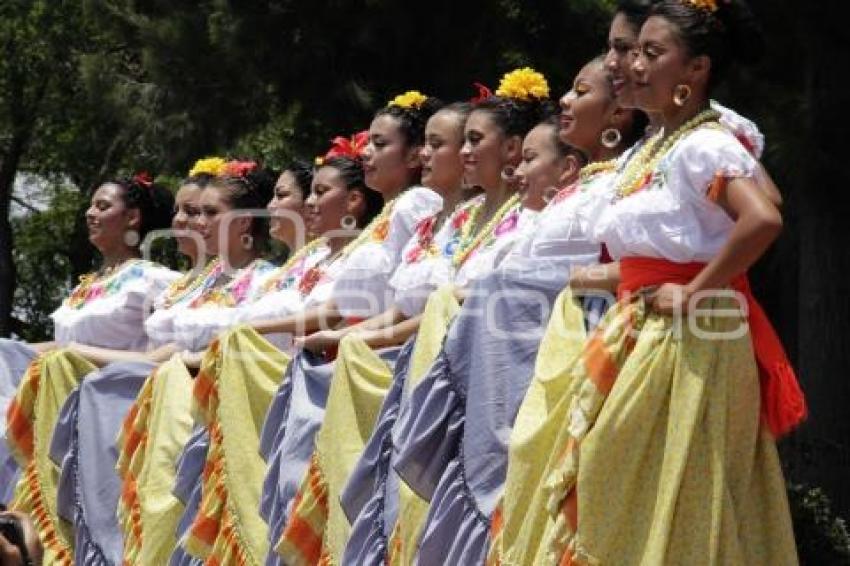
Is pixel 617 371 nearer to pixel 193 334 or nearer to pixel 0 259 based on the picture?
pixel 193 334

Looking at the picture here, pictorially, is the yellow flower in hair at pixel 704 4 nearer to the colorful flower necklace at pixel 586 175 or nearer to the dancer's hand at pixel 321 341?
the colorful flower necklace at pixel 586 175

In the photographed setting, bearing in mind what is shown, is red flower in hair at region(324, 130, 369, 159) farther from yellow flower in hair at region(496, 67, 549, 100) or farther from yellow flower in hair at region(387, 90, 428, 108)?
yellow flower in hair at region(496, 67, 549, 100)

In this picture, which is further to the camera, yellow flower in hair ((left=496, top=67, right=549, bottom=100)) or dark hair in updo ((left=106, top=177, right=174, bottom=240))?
dark hair in updo ((left=106, top=177, right=174, bottom=240))

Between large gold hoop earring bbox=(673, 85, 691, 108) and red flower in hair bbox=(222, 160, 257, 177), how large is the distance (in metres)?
3.36

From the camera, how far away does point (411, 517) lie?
5.59m

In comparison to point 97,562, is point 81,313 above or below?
above

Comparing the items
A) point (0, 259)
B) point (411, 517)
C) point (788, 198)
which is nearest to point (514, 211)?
point (411, 517)

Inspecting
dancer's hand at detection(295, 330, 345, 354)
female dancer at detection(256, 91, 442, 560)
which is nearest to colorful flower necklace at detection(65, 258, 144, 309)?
female dancer at detection(256, 91, 442, 560)

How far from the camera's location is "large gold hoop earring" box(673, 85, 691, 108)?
4766 mm

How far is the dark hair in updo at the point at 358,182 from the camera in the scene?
23.5ft

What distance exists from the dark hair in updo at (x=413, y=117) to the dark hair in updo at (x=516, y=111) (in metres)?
0.61

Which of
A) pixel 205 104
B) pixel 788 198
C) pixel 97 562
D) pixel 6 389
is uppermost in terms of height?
pixel 205 104

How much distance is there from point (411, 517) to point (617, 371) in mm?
1196

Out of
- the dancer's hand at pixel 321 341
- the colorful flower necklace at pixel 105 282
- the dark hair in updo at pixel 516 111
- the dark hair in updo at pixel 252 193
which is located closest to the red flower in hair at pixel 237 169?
the dark hair in updo at pixel 252 193
